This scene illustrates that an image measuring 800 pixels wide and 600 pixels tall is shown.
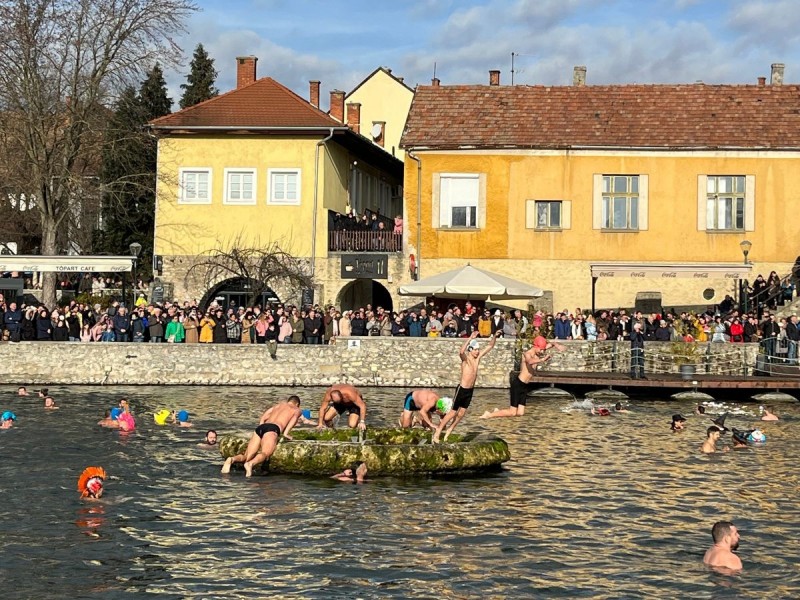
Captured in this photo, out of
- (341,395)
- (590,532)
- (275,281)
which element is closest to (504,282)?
(275,281)

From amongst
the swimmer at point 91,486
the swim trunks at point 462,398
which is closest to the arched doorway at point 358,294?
the swim trunks at point 462,398

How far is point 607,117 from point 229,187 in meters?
13.5

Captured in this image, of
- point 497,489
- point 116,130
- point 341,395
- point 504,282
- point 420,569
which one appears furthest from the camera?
point 116,130

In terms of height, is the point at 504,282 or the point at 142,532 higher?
the point at 504,282

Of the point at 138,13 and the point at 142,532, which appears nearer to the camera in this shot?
the point at 142,532

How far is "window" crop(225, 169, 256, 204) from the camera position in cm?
4544

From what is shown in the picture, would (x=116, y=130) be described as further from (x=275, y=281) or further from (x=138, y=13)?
(x=275, y=281)

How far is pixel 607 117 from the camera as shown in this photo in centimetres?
4384

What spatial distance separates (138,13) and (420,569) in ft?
120

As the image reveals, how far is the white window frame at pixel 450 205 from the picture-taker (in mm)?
43250

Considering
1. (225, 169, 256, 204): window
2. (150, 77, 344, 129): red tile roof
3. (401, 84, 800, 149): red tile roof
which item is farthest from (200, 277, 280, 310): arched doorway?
(401, 84, 800, 149): red tile roof

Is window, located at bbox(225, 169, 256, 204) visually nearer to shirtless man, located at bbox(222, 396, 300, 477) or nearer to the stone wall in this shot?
the stone wall

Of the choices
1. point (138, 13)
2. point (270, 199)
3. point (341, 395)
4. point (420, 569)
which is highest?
point (138, 13)

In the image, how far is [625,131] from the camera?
43.2 meters
